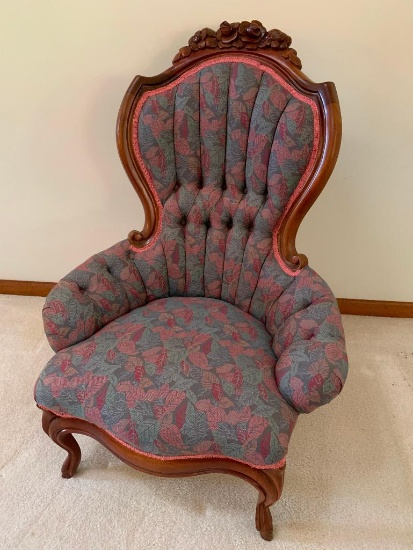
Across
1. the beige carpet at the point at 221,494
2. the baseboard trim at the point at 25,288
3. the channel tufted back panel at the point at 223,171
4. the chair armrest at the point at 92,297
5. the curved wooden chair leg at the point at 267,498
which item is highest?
the channel tufted back panel at the point at 223,171

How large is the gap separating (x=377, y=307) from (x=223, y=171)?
1057 millimetres

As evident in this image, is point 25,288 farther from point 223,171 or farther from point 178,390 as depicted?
point 178,390

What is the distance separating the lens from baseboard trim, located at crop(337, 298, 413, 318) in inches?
72.1

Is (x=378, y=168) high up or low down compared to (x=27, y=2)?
down

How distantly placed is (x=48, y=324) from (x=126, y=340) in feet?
0.65

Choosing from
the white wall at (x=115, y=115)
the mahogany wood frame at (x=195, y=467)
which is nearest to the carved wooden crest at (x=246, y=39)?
the white wall at (x=115, y=115)

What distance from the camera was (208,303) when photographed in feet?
4.01

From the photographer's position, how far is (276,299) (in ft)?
3.82

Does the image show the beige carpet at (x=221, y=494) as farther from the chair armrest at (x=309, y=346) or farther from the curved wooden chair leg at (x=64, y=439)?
the chair armrest at (x=309, y=346)

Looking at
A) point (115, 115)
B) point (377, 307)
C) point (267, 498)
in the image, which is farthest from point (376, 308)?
point (115, 115)

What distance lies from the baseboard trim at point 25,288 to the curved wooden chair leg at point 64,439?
38.9 inches

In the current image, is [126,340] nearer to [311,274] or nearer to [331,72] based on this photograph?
[311,274]

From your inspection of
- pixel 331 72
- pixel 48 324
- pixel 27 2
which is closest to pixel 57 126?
pixel 27 2

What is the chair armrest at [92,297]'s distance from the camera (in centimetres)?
103
